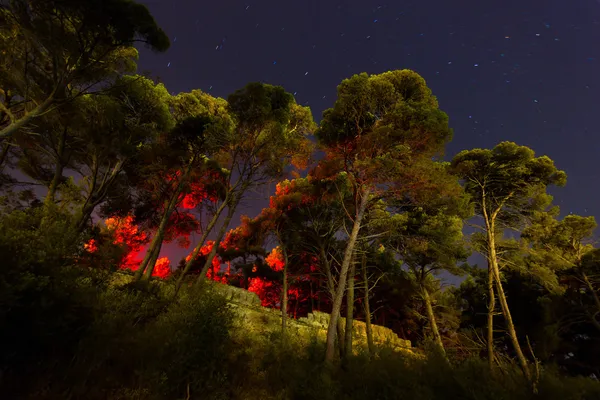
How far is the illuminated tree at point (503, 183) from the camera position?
459 inches

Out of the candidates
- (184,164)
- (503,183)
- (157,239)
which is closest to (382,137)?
(503,183)

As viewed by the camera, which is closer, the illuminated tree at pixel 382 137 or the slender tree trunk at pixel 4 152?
the illuminated tree at pixel 382 137

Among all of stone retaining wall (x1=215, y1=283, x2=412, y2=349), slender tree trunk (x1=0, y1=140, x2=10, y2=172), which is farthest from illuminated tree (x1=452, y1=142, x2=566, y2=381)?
slender tree trunk (x1=0, y1=140, x2=10, y2=172)

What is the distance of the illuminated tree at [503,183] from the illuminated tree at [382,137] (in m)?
4.31

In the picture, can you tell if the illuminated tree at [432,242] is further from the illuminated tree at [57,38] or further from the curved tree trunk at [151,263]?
the illuminated tree at [57,38]

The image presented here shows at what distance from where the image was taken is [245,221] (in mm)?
20531

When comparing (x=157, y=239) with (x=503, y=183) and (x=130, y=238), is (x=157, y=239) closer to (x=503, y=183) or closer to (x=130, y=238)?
(x=130, y=238)

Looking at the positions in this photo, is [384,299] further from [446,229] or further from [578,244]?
[578,244]

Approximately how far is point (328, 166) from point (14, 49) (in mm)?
11832

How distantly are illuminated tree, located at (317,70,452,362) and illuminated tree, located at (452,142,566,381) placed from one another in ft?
14.2

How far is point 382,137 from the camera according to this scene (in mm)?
9641

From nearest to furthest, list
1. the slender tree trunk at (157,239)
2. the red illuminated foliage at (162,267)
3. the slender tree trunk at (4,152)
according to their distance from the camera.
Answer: the slender tree trunk at (157,239)
the slender tree trunk at (4,152)
the red illuminated foliage at (162,267)

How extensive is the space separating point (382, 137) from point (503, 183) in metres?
7.48

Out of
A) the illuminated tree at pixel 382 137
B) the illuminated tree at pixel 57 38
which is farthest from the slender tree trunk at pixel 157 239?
the illuminated tree at pixel 382 137
